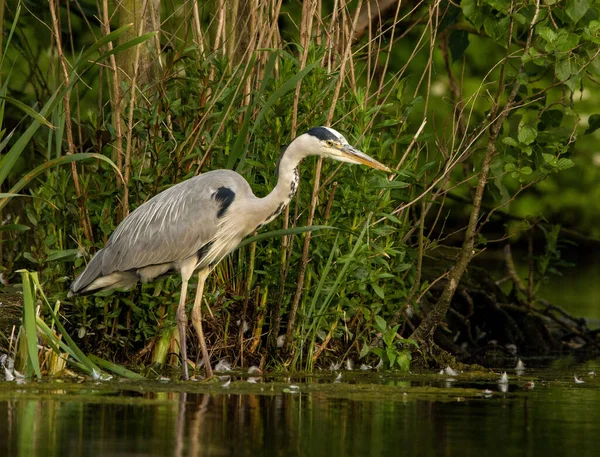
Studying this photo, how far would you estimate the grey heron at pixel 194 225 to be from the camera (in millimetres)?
7207

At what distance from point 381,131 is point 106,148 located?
1.68m

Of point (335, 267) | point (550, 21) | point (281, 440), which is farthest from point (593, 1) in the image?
point (281, 440)

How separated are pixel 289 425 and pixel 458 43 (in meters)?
4.29

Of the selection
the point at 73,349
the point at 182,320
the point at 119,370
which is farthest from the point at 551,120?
the point at 73,349

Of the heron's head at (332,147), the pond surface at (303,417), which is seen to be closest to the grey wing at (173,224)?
the heron's head at (332,147)

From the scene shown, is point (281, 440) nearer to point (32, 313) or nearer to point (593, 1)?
point (32, 313)

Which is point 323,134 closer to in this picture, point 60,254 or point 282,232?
point 282,232

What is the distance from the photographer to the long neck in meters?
7.29

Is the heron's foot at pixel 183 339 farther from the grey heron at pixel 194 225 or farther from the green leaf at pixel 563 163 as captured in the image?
the green leaf at pixel 563 163

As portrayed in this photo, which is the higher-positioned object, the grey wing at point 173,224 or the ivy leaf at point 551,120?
the ivy leaf at point 551,120

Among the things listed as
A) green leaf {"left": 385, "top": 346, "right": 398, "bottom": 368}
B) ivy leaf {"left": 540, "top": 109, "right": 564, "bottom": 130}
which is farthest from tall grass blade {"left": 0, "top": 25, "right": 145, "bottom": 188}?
ivy leaf {"left": 540, "top": 109, "right": 564, "bottom": 130}

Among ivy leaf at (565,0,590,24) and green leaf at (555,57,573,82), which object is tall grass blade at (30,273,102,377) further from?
ivy leaf at (565,0,590,24)

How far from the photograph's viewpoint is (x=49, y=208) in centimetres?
760

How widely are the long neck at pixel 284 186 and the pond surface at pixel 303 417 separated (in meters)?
0.95
